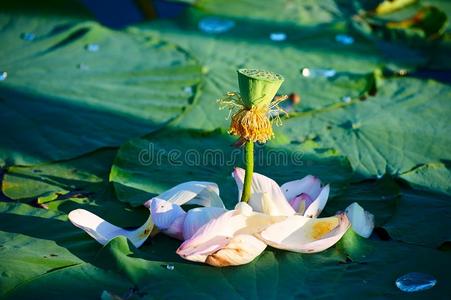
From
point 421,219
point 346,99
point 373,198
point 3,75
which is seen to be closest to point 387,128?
point 346,99

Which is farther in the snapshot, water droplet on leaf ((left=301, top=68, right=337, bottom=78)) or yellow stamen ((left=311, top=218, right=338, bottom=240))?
water droplet on leaf ((left=301, top=68, right=337, bottom=78))

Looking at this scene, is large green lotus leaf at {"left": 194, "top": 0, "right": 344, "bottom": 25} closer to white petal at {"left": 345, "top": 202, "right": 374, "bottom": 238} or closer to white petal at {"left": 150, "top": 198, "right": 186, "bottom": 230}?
white petal at {"left": 345, "top": 202, "right": 374, "bottom": 238}

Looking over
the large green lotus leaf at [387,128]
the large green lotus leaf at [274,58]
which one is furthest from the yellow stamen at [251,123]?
the large green lotus leaf at [274,58]

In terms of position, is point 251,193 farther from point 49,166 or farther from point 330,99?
point 330,99

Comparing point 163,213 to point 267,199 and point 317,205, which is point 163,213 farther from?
point 317,205

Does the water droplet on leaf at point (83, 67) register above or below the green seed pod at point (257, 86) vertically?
below

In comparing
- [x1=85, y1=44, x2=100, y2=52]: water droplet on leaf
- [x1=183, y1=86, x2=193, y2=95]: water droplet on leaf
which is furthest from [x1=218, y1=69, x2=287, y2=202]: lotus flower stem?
[x1=85, y1=44, x2=100, y2=52]: water droplet on leaf

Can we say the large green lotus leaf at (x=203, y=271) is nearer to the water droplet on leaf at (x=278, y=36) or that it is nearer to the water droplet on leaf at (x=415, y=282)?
the water droplet on leaf at (x=415, y=282)
